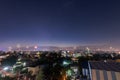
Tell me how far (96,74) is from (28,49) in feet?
487

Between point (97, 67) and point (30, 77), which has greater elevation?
point (97, 67)

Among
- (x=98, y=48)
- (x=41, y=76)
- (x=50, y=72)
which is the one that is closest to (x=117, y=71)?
(x=41, y=76)

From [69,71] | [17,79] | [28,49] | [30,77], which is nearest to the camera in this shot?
[17,79]

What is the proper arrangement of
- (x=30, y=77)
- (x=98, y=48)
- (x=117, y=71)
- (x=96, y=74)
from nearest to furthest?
(x=117, y=71), (x=96, y=74), (x=30, y=77), (x=98, y=48)

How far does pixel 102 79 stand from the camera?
8852 mm

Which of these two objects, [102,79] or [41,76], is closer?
[102,79]

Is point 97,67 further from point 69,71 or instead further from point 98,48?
point 98,48

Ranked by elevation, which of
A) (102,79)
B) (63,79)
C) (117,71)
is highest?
(117,71)

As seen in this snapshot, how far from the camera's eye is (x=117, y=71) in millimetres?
8453

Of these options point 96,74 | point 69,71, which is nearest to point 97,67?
point 96,74

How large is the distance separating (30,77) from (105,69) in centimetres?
1556

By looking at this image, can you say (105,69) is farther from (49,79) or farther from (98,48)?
(98,48)

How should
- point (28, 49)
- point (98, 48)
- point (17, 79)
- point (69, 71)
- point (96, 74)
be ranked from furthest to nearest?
1. point (98, 48)
2. point (28, 49)
3. point (69, 71)
4. point (17, 79)
5. point (96, 74)

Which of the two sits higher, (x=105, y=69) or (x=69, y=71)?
(x=105, y=69)
